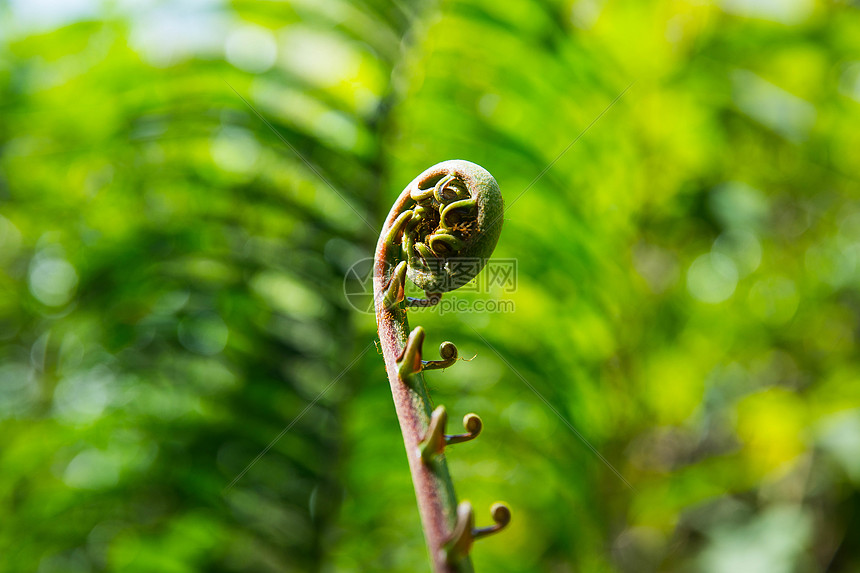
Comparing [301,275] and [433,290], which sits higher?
[433,290]

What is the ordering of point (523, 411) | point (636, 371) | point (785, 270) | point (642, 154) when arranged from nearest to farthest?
point (523, 411) → point (636, 371) → point (642, 154) → point (785, 270)

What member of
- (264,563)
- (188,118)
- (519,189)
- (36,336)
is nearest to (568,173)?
(519,189)

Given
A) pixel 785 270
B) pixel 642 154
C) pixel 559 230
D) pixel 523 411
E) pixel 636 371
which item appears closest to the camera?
pixel 559 230

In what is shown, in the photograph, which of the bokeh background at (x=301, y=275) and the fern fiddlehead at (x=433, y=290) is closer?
the fern fiddlehead at (x=433, y=290)

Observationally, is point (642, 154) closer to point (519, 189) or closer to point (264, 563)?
point (519, 189)

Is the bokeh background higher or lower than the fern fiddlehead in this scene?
lower

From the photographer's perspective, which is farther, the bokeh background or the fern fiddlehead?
the bokeh background

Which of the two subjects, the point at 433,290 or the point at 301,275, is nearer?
the point at 433,290

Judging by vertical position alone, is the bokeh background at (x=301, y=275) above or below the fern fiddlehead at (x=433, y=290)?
below
